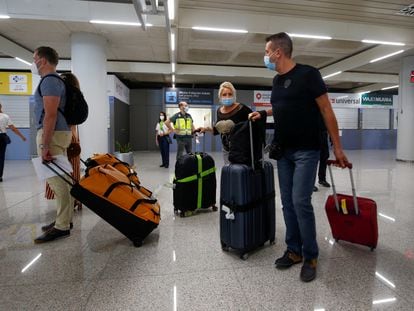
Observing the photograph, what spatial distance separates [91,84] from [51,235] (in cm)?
439

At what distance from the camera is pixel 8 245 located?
2146mm

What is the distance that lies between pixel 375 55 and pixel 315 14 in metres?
3.12

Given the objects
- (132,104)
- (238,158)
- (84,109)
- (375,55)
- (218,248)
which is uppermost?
(375,55)

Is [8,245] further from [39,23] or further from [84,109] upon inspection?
[39,23]

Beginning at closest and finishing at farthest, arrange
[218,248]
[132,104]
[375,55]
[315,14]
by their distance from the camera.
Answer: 1. [218,248]
2. [315,14]
3. [375,55]
4. [132,104]

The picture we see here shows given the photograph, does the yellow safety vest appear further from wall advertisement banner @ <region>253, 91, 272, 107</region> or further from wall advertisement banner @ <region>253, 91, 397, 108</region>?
wall advertisement banner @ <region>253, 91, 397, 108</region>

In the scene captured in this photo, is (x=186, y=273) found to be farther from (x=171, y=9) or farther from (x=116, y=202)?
(x=171, y=9)

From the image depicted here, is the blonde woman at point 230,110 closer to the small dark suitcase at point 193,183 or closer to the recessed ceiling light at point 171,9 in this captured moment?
the small dark suitcase at point 193,183

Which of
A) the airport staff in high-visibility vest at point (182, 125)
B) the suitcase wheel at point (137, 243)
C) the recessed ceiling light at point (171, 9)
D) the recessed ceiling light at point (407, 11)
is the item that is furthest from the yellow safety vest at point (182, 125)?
the recessed ceiling light at point (407, 11)

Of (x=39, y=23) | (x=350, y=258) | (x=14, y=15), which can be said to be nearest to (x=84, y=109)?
(x=350, y=258)

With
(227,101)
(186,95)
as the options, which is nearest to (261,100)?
(186,95)

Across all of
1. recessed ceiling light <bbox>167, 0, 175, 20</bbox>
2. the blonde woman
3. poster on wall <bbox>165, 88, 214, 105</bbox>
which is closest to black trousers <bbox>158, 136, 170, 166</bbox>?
recessed ceiling light <bbox>167, 0, 175, 20</bbox>

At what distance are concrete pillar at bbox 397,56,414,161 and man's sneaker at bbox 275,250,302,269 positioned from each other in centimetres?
812

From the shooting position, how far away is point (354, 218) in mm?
2020
